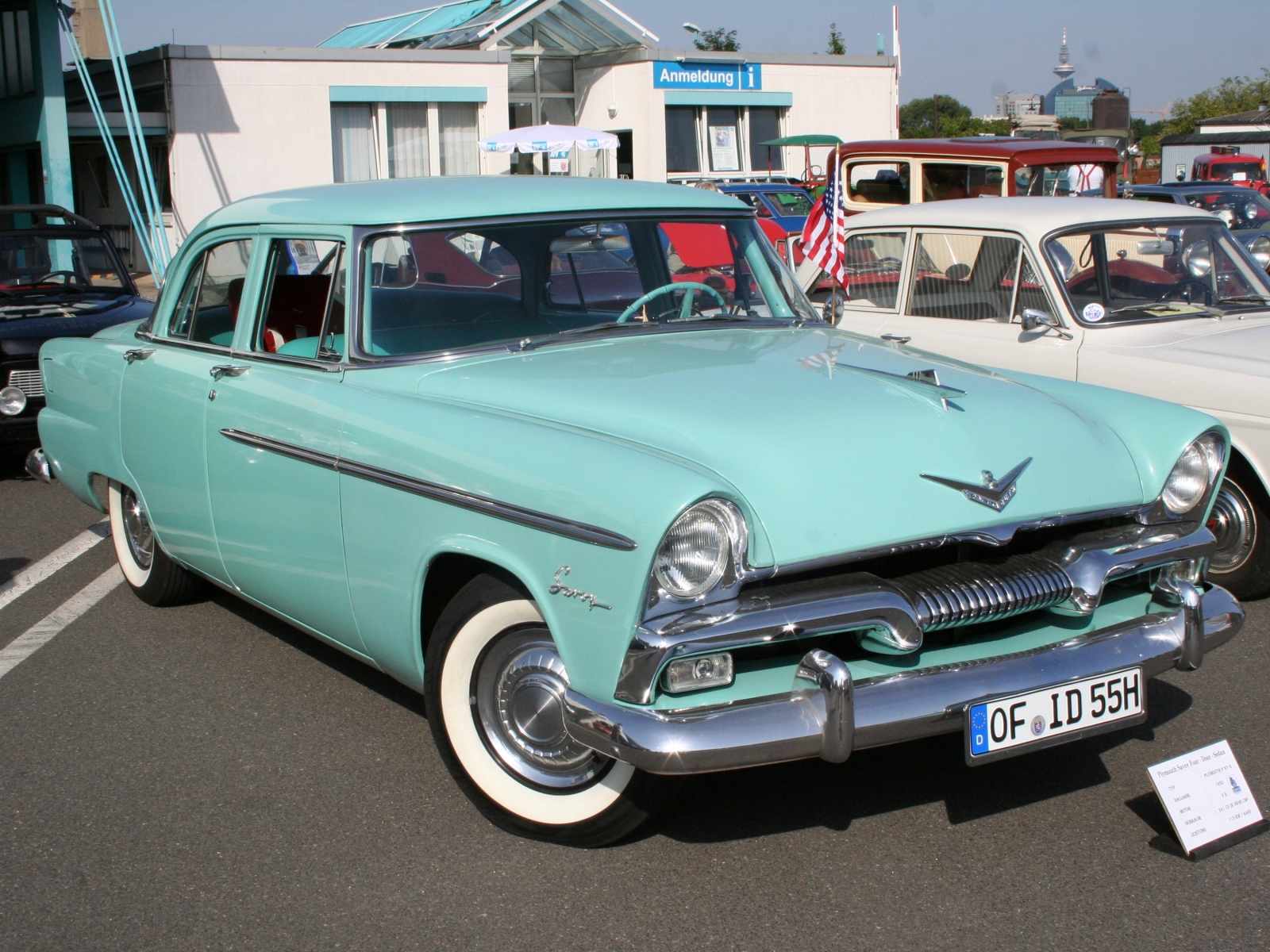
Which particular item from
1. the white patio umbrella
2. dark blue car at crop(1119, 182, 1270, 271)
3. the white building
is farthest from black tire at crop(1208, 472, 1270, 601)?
the white patio umbrella

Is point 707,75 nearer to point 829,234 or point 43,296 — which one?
point 43,296

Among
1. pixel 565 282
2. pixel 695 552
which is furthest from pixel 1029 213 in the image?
pixel 695 552

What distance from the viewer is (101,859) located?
312 centimetres

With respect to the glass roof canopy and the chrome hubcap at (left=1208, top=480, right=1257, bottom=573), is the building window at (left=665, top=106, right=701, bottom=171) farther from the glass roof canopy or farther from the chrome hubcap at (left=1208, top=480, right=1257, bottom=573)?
the chrome hubcap at (left=1208, top=480, right=1257, bottom=573)

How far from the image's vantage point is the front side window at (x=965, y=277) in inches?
236

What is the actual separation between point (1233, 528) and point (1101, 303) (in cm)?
132

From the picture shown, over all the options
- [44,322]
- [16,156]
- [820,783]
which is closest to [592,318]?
[820,783]

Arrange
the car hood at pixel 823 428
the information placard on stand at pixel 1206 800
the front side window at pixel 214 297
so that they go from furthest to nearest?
the front side window at pixel 214 297
the information placard on stand at pixel 1206 800
the car hood at pixel 823 428

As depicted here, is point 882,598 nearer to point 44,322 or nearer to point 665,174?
point 44,322

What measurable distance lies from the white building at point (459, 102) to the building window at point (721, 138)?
0.04 metres

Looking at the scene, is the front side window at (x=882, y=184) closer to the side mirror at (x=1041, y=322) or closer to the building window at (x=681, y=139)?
the side mirror at (x=1041, y=322)

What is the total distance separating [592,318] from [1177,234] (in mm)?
3304

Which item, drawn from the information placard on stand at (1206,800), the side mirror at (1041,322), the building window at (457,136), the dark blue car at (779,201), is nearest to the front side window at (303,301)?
the information placard on stand at (1206,800)

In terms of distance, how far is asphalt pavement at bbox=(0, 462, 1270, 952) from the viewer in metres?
2.76
